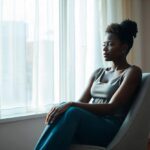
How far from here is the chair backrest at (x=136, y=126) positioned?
64.6 inches

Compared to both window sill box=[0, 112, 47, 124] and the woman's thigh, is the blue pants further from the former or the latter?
window sill box=[0, 112, 47, 124]

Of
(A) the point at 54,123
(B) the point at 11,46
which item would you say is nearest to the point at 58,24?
(B) the point at 11,46

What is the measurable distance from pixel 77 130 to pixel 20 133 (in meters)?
0.98

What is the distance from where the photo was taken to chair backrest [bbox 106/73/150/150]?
1.64m

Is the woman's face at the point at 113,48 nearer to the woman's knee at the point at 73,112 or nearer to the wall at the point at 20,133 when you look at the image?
the woman's knee at the point at 73,112

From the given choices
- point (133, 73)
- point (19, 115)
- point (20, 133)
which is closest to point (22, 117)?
point (19, 115)

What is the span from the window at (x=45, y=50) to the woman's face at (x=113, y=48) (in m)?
0.75

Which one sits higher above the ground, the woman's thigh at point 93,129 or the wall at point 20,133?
the woman's thigh at point 93,129

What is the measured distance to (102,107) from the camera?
1.72 m

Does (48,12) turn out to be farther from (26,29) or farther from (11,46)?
(11,46)

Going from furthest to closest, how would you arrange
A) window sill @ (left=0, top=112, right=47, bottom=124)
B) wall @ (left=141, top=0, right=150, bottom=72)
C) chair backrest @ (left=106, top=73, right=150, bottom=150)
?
wall @ (left=141, top=0, right=150, bottom=72), window sill @ (left=0, top=112, right=47, bottom=124), chair backrest @ (left=106, top=73, right=150, bottom=150)

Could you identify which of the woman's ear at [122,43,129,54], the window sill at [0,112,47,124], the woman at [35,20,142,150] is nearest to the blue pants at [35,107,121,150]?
the woman at [35,20,142,150]

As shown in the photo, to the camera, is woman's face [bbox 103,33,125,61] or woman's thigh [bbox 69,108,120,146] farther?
woman's face [bbox 103,33,125,61]

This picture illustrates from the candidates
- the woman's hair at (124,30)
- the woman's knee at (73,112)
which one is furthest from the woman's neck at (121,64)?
the woman's knee at (73,112)
